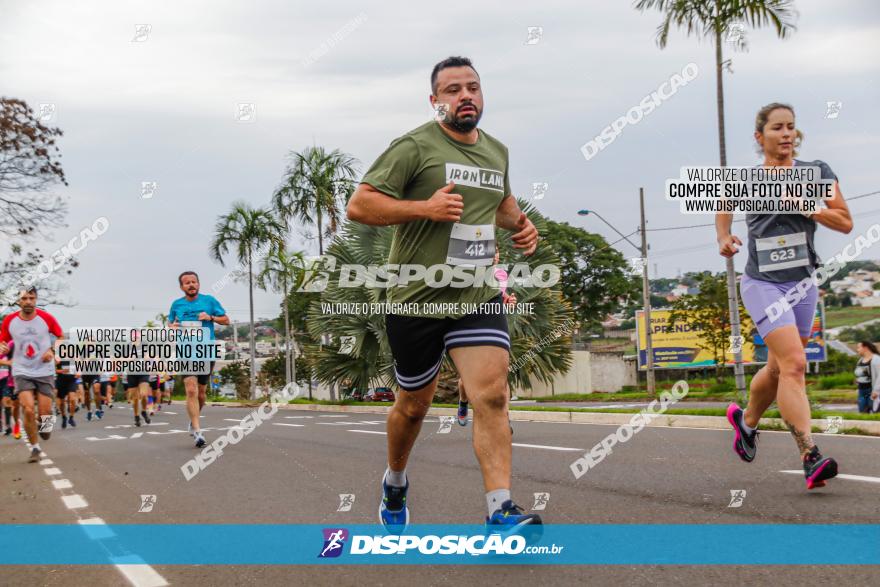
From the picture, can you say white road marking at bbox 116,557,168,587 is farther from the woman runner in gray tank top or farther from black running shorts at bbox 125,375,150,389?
black running shorts at bbox 125,375,150,389

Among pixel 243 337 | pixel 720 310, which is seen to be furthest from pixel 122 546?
pixel 243 337

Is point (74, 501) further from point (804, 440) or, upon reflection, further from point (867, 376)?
point (867, 376)

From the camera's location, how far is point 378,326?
18.1 meters

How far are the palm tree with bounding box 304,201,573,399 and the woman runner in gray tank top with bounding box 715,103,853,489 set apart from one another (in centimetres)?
1045

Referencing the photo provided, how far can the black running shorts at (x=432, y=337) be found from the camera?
11.9 feet

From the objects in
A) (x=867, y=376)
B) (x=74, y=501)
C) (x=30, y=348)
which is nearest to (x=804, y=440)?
(x=74, y=501)

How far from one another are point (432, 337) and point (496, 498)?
762 millimetres

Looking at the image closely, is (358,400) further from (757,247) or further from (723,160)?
(757,247)

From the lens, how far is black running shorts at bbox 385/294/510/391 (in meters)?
3.64

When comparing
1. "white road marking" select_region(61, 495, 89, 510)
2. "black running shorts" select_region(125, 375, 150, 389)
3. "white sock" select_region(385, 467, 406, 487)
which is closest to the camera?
"white sock" select_region(385, 467, 406, 487)

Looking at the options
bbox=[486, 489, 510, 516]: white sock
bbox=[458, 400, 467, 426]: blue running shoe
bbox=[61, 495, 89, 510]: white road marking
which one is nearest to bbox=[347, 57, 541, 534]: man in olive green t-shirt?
bbox=[486, 489, 510, 516]: white sock

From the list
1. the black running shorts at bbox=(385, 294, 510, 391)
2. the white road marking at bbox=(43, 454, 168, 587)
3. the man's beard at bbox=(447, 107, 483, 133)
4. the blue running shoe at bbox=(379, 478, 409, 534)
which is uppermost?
the man's beard at bbox=(447, 107, 483, 133)

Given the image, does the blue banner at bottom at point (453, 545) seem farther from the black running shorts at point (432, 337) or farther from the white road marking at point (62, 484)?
the white road marking at point (62, 484)

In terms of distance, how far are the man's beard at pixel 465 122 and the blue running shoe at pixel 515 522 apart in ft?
5.21
